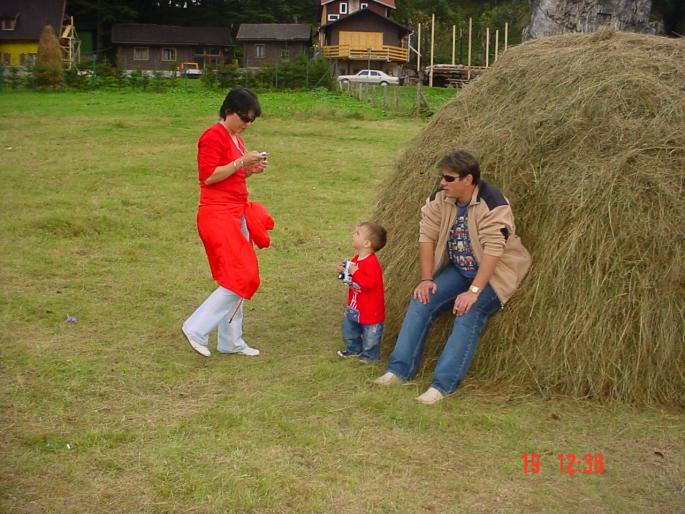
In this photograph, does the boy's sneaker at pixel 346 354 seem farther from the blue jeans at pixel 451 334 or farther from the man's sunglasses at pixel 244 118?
the man's sunglasses at pixel 244 118

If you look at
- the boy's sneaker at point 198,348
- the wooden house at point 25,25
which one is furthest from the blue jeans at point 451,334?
the wooden house at point 25,25

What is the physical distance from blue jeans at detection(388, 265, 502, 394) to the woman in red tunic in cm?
114

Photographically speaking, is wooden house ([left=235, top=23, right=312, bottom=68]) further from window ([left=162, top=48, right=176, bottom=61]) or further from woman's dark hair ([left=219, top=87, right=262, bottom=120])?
woman's dark hair ([left=219, top=87, right=262, bottom=120])

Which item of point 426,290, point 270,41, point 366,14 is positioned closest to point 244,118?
point 426,290

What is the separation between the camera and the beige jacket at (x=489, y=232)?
207 inches

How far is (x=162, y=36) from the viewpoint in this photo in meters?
54.6

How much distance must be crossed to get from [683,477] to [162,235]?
727 centimetres

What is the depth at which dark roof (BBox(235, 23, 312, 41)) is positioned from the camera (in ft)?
176

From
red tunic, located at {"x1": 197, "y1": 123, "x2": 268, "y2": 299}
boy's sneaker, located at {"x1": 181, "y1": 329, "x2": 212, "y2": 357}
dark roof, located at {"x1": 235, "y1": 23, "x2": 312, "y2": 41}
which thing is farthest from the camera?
dark roof, located at {"x1": 235, "y1": 23, "x2": 312, "y2": 41}

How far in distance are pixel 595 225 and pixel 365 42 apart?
46755 mm

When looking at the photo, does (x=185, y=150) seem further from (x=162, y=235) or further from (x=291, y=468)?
(x=291, y=468)

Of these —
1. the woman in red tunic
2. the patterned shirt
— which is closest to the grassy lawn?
the woman in red tunic
